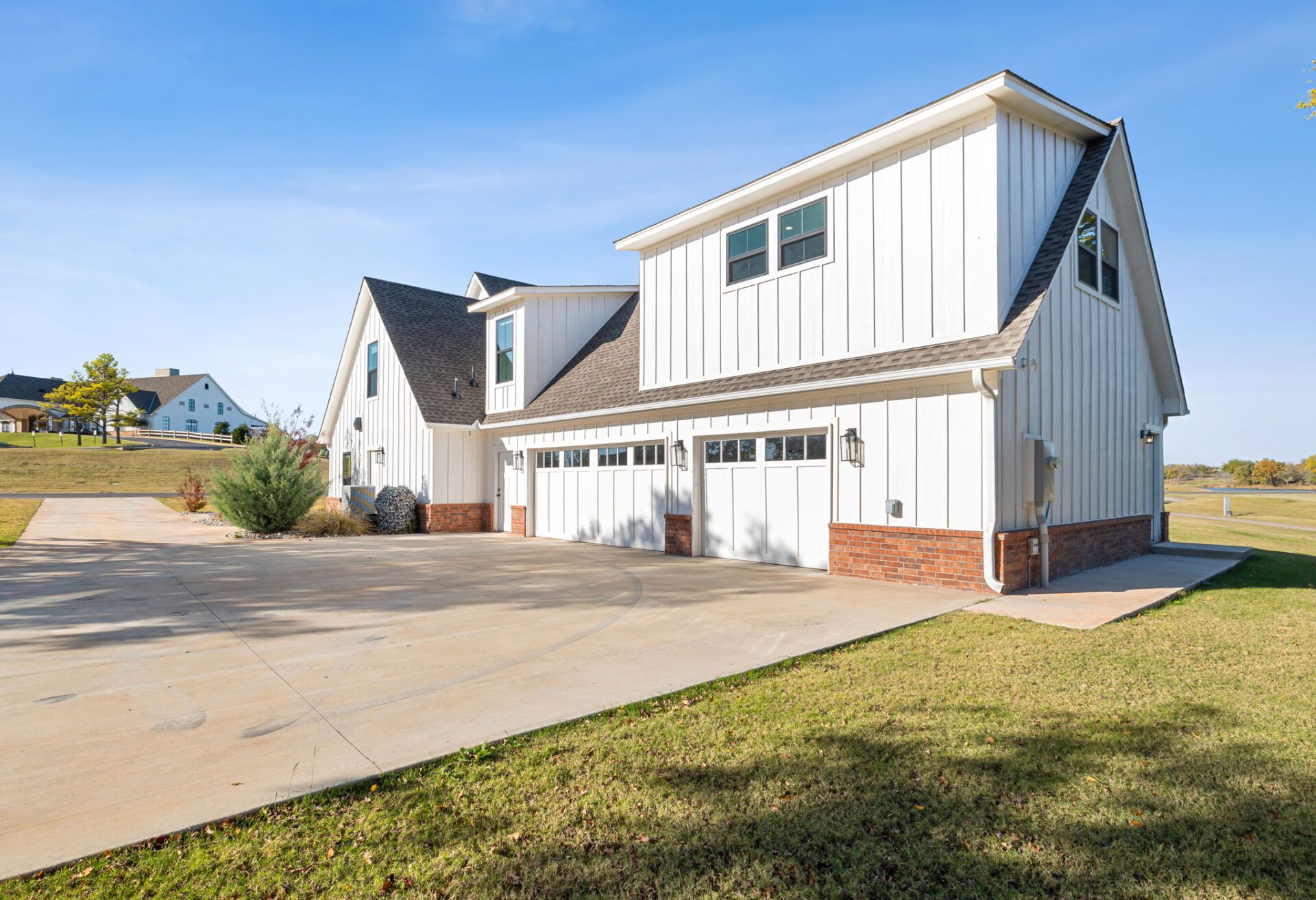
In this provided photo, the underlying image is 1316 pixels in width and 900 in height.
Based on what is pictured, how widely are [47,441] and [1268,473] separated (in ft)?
320

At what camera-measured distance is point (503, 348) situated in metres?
18.3

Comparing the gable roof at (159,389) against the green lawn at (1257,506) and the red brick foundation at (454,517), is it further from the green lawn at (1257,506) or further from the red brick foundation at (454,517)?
the green lawn at (1257,506)

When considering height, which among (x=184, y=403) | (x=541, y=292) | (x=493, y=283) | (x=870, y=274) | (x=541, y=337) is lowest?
(x=870, y=274)

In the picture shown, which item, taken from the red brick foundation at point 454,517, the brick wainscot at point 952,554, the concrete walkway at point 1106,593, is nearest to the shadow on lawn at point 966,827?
the concrete walkway at point 1106,593

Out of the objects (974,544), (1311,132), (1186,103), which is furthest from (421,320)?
(1311,132)

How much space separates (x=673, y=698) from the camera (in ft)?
14.9

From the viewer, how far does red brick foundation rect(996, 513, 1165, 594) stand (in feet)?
27.8

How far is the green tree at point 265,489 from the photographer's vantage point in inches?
640

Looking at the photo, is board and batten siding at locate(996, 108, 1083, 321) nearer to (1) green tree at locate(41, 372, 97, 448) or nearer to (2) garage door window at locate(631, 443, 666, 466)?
(2) garage door window at locate(631, 443, 666, 466)

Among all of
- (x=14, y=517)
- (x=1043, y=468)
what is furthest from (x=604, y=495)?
(x=14, y=517)

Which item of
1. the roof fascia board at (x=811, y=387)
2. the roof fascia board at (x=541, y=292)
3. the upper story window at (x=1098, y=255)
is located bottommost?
the roof fascia board at (x=811, y=387)

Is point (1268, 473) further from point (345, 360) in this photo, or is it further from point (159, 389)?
point (159, 389)

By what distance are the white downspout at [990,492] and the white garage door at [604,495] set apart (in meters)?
6.26

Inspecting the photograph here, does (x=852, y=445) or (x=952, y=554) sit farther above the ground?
(x=852, y=445)
